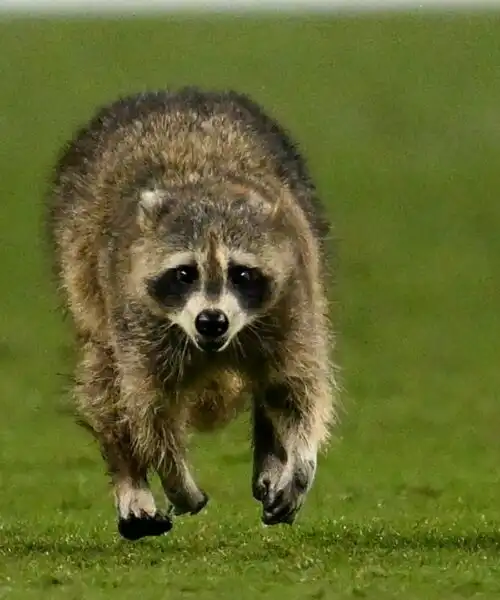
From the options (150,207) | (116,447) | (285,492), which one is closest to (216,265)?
(150,207)

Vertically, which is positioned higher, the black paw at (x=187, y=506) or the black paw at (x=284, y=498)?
the black paw at (x=284, y=498)

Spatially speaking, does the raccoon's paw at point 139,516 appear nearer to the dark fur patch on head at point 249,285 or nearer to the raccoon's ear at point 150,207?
the dark fur patch on head at point 249,285

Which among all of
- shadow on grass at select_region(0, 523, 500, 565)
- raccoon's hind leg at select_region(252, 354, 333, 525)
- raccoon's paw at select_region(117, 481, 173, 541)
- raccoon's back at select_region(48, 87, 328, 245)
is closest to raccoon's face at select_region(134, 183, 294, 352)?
raccoon's back at select_region(48, 87, 328, 245)

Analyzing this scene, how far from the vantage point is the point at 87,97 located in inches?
1683

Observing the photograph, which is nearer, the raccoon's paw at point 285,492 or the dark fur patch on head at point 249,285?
the dark fur patch on head at point 249,285

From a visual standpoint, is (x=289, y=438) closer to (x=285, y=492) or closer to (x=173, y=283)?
(x=285, y=492)

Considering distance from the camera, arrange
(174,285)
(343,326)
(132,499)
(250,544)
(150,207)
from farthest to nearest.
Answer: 1. (343,326)
2. (250,544)
3. (132,499)
4. (150,207)
5. (174,285)

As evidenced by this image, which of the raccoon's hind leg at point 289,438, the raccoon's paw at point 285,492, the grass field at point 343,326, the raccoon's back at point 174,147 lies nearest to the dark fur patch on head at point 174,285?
the raccoon's back at point 174,147

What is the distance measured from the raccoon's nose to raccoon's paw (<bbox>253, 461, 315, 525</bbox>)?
1391mm

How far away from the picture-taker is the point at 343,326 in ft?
90.4

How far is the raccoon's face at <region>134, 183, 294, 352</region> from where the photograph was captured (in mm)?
11148

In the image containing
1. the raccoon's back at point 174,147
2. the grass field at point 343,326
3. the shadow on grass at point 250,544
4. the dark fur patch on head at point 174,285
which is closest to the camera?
the dark fur patch on head at point 174,285

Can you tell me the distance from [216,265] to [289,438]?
1.55 metres

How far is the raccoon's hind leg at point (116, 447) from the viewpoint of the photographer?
12.4 meters
